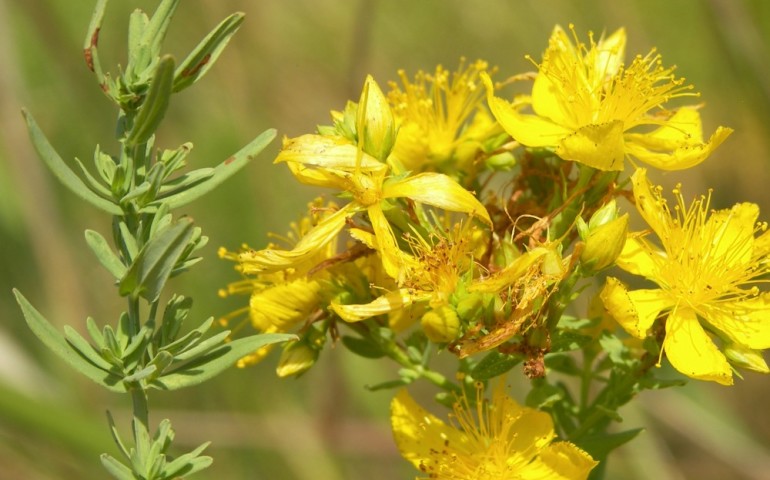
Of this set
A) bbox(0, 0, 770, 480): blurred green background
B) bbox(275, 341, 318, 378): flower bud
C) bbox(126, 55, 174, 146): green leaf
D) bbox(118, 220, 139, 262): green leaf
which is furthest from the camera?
bbox(0, 0, 770, 480): blurred green background

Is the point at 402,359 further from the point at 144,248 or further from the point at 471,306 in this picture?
the point at 144,248

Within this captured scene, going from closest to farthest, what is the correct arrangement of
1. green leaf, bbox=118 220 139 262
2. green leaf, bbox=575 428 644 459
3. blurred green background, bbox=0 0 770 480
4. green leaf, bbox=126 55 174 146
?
green leaf, bbox=126 55 174 146
green leaf, bbox=118 220 139 262
green leaf, bbox=575 428 644 459
blurred green background, bbox=0 0 770 480

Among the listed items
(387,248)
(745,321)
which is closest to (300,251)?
(387,248)

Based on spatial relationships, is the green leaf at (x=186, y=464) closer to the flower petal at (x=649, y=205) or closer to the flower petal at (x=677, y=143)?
the flower petal at (x=649, y=205)

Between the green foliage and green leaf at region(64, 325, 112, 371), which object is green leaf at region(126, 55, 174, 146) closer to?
the green foliage

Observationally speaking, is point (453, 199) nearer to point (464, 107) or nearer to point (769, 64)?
point (464, 107)

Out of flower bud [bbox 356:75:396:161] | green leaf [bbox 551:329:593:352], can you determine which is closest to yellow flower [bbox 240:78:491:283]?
flower bud [bbox 356:75:396:161]

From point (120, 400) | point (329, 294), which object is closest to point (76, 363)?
point (329, 294)
